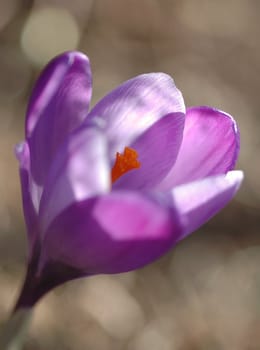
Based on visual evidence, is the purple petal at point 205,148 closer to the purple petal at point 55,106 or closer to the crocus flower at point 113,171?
the crocus flower at point 113,171

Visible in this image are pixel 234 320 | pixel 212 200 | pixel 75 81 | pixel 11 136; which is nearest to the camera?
pixel 212 200

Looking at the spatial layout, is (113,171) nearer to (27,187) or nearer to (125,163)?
(125,163)

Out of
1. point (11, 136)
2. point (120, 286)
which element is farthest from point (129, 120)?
point (11, 136)

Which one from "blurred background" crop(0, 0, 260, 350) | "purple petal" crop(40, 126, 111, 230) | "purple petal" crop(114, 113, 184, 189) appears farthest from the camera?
"blurred background" crop(0, 0, 260, 350)

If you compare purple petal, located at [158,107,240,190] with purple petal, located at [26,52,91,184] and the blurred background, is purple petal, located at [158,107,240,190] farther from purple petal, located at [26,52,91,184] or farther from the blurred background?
the blurred background

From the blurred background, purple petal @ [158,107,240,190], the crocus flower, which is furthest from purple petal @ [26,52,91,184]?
the blurred background

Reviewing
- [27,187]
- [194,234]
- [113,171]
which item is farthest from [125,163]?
[194,234]

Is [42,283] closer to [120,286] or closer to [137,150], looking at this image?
[137,150]
